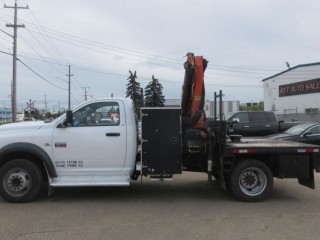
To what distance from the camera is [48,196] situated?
870 centimetres

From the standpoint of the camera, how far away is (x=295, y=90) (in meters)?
51.8

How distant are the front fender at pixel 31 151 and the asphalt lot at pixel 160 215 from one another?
0.67 m

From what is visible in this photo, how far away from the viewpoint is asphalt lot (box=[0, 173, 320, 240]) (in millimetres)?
6152

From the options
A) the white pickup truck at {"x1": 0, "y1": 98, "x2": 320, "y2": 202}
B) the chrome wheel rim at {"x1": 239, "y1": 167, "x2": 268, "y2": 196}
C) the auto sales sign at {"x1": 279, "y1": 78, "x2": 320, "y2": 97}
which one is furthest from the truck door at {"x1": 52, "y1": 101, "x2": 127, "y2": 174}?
the auto sales sign at {"x1": 279, "y1": 78, "x2": 320, "y2": 97}

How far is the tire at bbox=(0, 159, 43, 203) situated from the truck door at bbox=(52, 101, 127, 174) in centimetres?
46

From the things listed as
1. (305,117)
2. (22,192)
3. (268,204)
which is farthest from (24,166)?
(305,117)

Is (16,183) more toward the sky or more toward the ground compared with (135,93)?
more toward the ground

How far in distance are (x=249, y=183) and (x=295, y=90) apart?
4602cm

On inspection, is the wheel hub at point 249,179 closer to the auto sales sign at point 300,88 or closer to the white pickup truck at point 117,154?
the white pickup truck at point 117,154

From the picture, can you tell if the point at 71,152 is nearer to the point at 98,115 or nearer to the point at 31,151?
the point at 31,151

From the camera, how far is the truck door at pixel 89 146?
8203mm

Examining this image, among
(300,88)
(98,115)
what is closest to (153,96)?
(98,115)

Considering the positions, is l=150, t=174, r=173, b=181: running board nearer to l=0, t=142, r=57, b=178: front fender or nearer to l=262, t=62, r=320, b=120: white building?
l=0, t=142, r=57, b=178: front fender

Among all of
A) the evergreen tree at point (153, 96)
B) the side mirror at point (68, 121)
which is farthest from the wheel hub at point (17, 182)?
the evergreen tree at point (153, 96)
